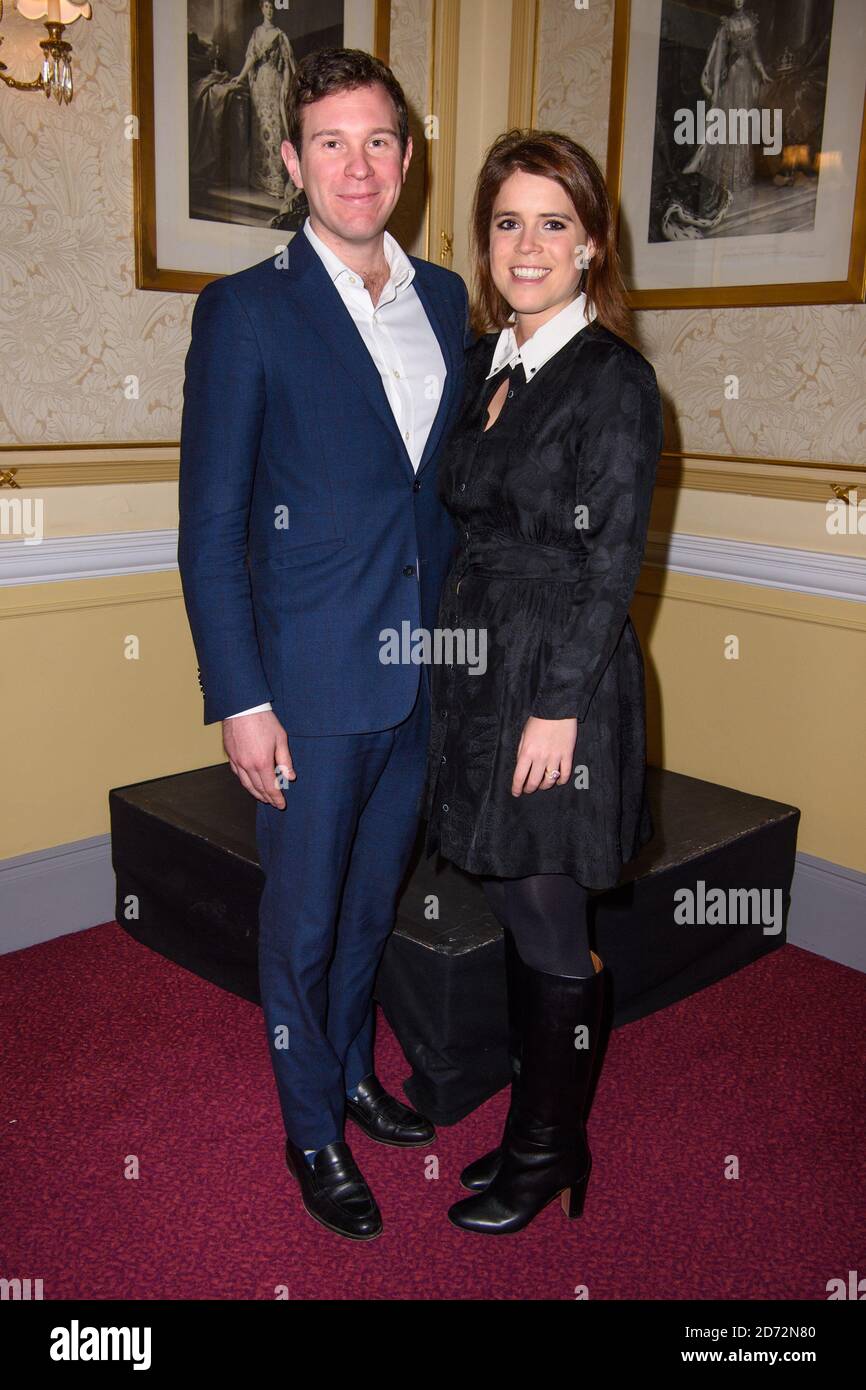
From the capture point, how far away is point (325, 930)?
1851 millimetres

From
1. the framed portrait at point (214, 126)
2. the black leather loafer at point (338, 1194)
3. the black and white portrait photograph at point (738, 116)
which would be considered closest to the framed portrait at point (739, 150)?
the black and white portrait photograph at point (738, 116)

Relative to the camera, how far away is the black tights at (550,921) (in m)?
1.76

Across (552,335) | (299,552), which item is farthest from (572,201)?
(299,552)

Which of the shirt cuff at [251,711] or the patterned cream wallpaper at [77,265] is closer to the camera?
the shirt cuff at [251,711]

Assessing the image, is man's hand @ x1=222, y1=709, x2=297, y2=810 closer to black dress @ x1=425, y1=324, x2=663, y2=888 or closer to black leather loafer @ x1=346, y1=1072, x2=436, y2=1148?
black dress @ x1=425, y1=324, x2=663, y2=888

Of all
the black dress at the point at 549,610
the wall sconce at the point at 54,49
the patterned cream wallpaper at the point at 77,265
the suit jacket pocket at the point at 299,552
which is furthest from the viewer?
the patterned cream wallpaper at the point at 77,265

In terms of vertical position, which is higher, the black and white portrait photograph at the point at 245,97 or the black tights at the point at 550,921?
the black and white portrait photograph at the point at 245,97

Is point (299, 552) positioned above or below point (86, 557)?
above

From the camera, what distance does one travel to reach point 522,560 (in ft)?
5.53

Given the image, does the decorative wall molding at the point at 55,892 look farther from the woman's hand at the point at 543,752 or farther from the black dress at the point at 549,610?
the woman's hand at the point at 543,752

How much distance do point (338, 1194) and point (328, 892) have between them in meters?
0.50

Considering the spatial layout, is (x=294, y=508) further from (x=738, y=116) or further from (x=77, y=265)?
(x=738, y=116)

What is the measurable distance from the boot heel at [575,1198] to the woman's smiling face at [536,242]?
1.38m

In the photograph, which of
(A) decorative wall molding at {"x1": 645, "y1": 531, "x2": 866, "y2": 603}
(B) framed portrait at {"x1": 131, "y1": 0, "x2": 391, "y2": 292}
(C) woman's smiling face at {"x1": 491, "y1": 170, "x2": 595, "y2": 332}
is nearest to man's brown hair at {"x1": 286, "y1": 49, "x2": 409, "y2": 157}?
(C) woman's smiling face at {"x1": 491, "y1": 170, "x2": 595, "y2": 332}
